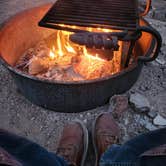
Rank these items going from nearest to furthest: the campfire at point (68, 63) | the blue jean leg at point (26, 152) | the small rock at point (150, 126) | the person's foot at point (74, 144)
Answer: the blue jean leg at point (26, 152)
the person's foot at point (74, 144)
the small rock at point (150, 126)
the campfire at point (68, 63)

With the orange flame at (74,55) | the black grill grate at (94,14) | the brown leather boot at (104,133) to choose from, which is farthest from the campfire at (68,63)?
the brown leather boot at (104,133)

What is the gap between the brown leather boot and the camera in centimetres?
156

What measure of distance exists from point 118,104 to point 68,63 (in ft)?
1.57

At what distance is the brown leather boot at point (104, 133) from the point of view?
156 cm

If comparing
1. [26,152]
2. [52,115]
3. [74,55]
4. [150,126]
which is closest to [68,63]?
[74,55]

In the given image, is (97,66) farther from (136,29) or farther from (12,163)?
(12,163)

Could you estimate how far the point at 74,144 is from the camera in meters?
1.56

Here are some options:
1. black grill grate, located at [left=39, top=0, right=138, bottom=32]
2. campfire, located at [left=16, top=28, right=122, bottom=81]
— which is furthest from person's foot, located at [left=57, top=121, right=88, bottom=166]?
black grill grate, located at [left=39, top=0, right=138, bottom=32]

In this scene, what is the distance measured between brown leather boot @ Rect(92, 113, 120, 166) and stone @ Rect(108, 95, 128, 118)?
0.05 m

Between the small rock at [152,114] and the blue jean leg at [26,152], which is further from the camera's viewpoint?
the small rock at [152,114]

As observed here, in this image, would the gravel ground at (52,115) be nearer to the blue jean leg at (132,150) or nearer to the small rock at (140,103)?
the small rock at (140,103)

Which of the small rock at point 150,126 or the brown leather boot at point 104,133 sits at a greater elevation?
the brown leather boot at point 104,133

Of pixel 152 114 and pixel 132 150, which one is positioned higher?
pixel 132 150

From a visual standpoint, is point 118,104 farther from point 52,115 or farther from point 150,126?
point 52,115
